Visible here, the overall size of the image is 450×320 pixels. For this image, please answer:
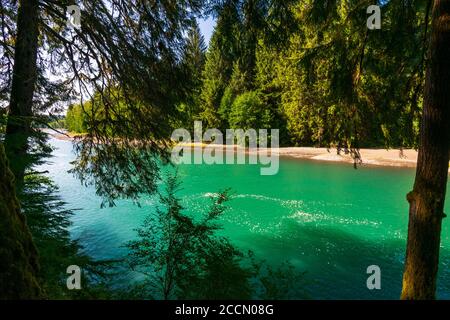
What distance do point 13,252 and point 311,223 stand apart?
11.7 metres

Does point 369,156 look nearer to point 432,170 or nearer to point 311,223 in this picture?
point 311,223

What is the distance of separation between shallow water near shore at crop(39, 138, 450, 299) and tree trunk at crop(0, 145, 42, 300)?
476 centimetres

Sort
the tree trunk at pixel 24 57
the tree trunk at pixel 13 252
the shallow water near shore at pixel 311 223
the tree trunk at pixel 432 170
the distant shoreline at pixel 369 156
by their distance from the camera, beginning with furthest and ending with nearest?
1. the distant shoreline at pixel 369 156
2. the shallow water near shore at pixel 311 223
3. the tree trunk at pixel 24 57
4. the tree trunk at pixel 432 170
5. the tree trunk at pixel 13 252

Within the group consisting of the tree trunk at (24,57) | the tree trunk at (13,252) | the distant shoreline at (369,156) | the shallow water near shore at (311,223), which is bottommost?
the shallow water near shore at (311,223)

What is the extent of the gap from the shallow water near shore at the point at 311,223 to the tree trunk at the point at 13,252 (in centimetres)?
476

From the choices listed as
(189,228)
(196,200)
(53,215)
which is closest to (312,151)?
(196,200)

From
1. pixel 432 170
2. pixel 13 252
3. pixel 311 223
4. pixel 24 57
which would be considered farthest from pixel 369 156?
pixel 13 252

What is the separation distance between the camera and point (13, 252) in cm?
136

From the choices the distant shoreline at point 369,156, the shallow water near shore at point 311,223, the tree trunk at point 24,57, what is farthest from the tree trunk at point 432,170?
the distant shoreline at point 369,156

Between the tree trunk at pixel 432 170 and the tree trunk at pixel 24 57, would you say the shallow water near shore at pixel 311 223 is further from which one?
the tree trunk at pixel 432 170

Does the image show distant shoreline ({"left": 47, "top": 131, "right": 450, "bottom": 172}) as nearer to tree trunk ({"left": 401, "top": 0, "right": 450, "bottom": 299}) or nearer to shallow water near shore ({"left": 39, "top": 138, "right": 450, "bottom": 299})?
shallow water near shore ({"left": 39, "top": 138, "right": 450, "bottom": 299})

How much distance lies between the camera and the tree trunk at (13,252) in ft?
4.20
